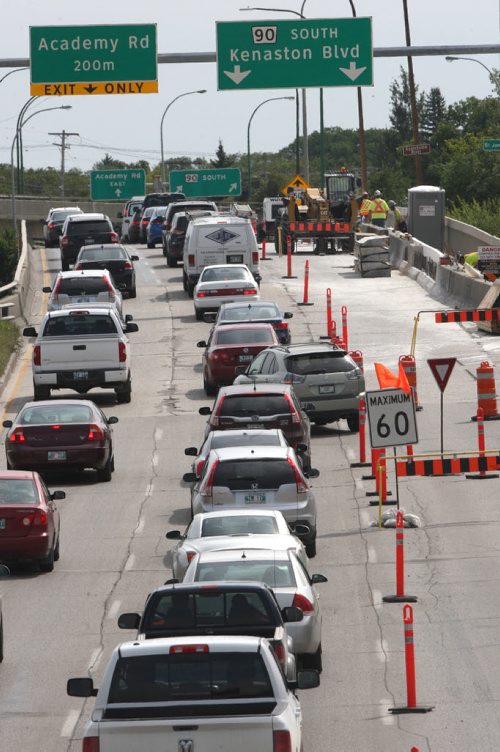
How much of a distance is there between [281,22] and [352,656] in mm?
22966

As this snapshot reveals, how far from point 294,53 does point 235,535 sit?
2191 cm

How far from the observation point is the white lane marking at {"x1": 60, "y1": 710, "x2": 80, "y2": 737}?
43.7 feet

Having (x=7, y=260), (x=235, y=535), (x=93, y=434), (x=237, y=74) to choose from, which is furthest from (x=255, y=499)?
(x=7, y=260)

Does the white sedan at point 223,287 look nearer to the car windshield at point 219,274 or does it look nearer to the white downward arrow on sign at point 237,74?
the car windshield at point 219,274

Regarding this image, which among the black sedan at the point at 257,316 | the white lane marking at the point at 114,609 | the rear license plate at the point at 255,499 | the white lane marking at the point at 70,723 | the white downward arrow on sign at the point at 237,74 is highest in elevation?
the white downward arrow on sign at the point at 237,74

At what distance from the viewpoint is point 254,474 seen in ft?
67.3

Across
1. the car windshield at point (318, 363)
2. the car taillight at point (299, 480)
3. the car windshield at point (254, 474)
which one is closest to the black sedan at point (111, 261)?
the car windshield at point (318, 363)

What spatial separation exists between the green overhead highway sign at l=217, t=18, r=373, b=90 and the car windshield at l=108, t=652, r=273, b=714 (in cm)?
2730

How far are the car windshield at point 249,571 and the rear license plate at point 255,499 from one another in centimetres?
551

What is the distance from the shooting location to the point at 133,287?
168 ft

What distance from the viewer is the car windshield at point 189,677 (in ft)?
32.6

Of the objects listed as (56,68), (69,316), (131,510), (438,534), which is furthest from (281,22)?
(438,534)

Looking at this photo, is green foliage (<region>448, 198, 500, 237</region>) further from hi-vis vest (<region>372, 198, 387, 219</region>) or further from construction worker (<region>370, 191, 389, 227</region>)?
hi-vis vest (<region>372, 198, 387, 219</region>)

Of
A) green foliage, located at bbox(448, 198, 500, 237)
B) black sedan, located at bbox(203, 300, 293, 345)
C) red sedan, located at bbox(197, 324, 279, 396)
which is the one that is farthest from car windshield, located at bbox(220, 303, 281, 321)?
green foliage, located at bbox(448, 198, 500, 237)
